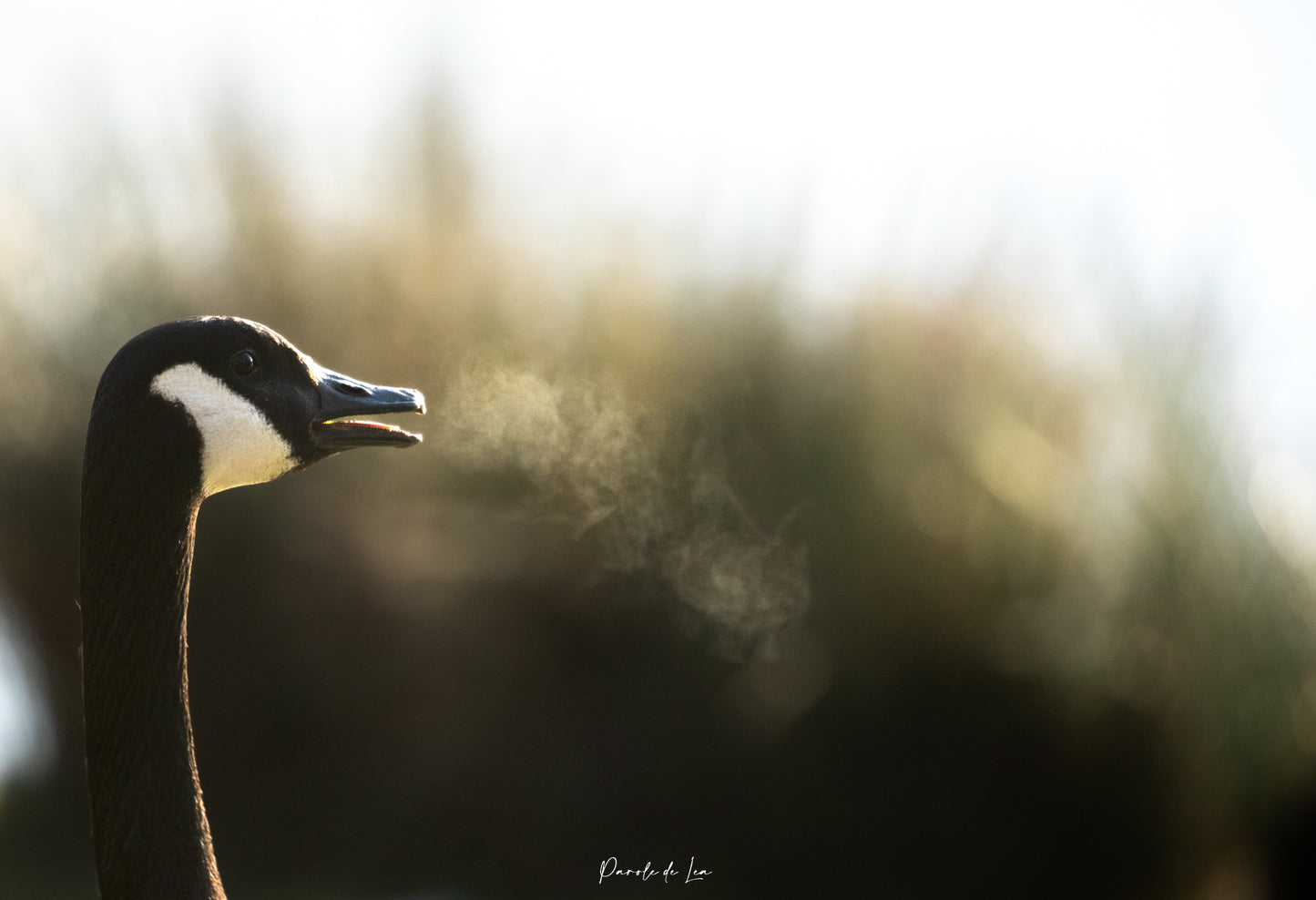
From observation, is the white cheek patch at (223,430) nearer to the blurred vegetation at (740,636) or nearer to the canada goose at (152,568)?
the canada goose at (152,568)

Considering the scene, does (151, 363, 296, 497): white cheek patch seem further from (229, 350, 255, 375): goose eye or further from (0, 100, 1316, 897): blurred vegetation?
(0, 100, 1316, 897): blurred vegetation

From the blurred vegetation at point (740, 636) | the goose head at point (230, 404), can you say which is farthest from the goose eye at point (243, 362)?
the blurred vegetation at point (740, 636)

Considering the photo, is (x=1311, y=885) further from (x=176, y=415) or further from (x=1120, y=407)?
(x=176, y=415)

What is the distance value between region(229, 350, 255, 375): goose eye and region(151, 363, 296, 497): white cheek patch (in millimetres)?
26

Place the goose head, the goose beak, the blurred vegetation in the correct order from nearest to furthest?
the goose head → the goose beak → the blurred vegetation

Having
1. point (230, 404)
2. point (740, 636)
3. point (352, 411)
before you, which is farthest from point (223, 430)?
point (740, 636)

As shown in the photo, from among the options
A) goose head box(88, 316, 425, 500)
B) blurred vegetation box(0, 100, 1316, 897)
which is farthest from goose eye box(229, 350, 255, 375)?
blurred vegetation box(0, 100, 1316, 897)

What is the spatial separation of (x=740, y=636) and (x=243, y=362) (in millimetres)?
1630

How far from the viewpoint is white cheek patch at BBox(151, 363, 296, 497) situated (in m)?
1.03

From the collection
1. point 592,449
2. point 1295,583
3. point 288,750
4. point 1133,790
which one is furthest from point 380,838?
point 1295,583

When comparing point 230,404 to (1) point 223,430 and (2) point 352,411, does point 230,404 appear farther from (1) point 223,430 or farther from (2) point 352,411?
(2) point 352,411

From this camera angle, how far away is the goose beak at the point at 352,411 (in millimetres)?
1135

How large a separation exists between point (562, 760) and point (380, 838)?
1.78 ft

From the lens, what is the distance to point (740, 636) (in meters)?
2.43
